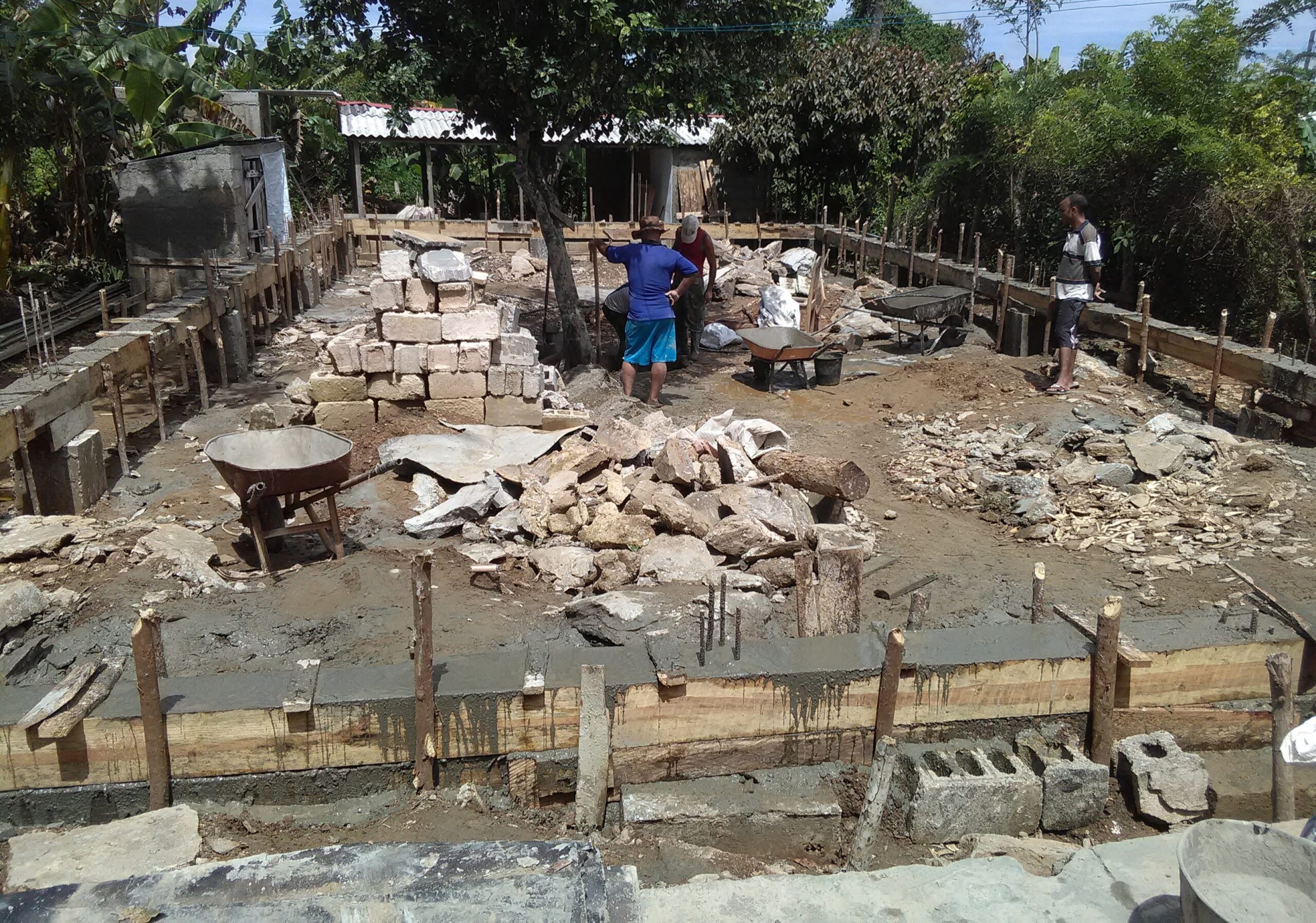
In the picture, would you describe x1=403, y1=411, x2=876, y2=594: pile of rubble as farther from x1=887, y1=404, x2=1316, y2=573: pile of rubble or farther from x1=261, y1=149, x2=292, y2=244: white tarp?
x1=261, y1=149, x2=292, y2=244: white tarp

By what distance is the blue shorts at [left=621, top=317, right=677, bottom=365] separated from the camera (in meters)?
9.93

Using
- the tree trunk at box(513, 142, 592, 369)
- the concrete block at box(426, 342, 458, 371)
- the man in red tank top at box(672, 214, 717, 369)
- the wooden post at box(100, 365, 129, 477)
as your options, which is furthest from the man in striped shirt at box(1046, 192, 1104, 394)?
the wooden post at box(100, 365, 129, 477)

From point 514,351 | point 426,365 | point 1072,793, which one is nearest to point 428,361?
point 426,365

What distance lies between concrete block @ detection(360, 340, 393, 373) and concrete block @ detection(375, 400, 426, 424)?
12.6 inches

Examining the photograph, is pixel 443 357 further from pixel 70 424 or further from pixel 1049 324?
pixel 1049 324

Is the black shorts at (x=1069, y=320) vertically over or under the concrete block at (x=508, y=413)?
over

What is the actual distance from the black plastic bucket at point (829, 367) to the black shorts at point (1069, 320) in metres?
2.41

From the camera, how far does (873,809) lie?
4199 mm

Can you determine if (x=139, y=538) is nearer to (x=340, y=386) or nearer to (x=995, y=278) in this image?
(x=340, y=386)

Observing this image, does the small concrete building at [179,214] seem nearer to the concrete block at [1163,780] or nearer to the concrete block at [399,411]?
the concrete block at [399,411]

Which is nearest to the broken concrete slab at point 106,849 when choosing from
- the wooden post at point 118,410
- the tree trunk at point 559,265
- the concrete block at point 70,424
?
the concrete block at point 70,424

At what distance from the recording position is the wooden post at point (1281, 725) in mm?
4102

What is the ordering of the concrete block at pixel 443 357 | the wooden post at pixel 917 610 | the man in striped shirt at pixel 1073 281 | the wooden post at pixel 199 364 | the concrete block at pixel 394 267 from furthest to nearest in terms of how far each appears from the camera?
the man in striped shirt at pixel 1073 281
the wooden post at pixel 199 364
the concrete block at pixel 443 357
the concrete block at pixel 394 267
the wooden post at pixel 917 610

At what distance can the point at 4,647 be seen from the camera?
516 centimetres
